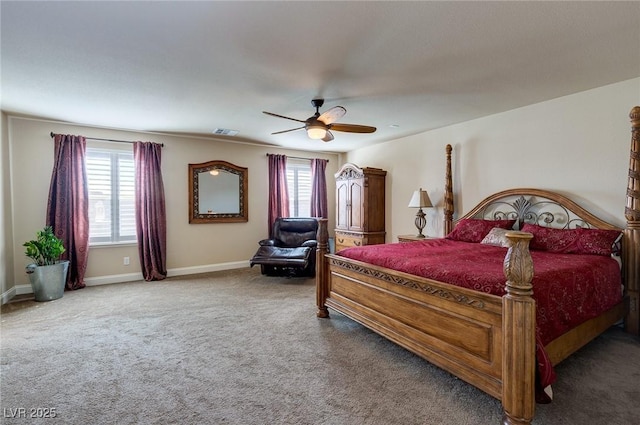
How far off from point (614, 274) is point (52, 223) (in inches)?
259

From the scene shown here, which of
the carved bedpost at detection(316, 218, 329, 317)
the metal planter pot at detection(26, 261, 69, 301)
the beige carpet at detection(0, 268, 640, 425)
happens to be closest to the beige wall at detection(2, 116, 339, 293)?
the metal planter pot at detection(26, 261, 69, 301)

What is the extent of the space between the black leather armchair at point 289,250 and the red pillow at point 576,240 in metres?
2.59

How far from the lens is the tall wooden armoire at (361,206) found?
218 inches

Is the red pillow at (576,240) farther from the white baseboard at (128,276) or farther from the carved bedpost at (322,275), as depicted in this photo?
the white baseboard at (128,276)

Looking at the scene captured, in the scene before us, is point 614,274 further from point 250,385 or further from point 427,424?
point 250,385

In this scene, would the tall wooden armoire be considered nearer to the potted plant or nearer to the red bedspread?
the red bedspread

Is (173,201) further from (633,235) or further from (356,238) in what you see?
(633,235)

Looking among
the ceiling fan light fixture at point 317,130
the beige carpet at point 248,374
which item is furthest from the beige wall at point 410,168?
the ceiling fan light fixture at point 317,130

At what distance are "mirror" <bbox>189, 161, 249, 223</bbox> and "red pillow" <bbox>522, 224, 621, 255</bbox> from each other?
4.65 metres

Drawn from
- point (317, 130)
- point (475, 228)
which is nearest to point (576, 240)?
point (475, 228)

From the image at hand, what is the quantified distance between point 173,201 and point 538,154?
542 centimetres

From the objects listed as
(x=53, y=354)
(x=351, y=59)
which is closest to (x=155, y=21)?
(x=351, y=59)

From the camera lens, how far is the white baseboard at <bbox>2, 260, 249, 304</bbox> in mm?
4148

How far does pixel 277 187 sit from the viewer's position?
20.0ft
